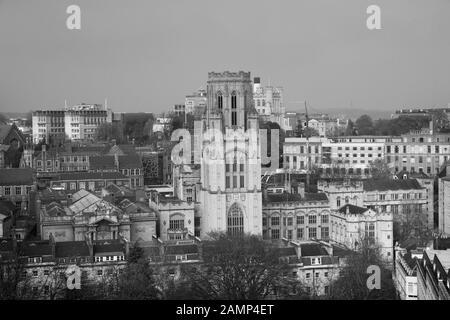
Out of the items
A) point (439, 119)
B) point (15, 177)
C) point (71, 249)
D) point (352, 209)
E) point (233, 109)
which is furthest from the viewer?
point (439, 119)

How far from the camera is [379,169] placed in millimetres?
33562

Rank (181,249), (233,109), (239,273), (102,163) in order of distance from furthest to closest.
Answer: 1. (102,163)
2. (233,109)
3. (181,249)
4. (239,273)

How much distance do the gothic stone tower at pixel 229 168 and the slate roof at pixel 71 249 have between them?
15.9 feet

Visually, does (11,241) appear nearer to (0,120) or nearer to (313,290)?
(313,290)

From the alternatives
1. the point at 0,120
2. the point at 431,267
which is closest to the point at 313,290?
the point at 431,267

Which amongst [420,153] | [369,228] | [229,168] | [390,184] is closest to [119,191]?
[229,168]

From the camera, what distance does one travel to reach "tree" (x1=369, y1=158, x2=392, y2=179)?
31747 millimetres

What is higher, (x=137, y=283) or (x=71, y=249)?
(x=71, y=249)

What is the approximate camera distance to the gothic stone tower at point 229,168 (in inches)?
915

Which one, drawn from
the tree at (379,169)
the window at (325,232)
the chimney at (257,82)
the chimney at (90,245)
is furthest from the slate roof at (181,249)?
the tree at (379,169)

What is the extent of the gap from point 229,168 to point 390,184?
6164 millimetres

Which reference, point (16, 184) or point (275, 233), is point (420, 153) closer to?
point (275, 233)

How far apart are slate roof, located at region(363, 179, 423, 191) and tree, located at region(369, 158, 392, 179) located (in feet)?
11.5
